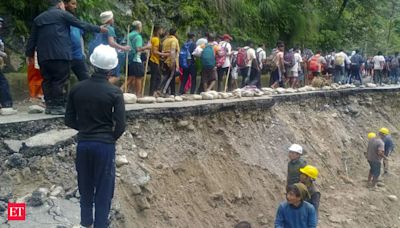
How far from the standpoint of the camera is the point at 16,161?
6219 mm

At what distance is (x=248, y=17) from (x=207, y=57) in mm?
8417

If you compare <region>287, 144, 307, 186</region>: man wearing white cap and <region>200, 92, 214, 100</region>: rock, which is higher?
<region>200, 92, 214, 100</region>: rock

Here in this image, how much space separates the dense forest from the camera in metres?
11.2

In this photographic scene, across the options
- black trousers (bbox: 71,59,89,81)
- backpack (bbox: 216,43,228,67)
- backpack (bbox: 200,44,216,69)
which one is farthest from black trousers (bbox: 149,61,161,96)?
black trousers (bbox: 71,59,89,81)

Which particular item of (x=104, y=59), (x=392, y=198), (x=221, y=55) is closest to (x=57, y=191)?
(x=104, y=59)

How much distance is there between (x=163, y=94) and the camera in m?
11.1

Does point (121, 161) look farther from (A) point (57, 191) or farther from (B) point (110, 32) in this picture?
(B) point (110, 32)

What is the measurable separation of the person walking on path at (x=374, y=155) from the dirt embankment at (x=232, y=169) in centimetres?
34

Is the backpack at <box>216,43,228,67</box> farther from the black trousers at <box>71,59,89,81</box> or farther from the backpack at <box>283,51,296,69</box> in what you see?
the black trousers at <box>71,59,89,81</box>

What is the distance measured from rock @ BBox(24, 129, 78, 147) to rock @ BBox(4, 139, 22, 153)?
93 millimetres

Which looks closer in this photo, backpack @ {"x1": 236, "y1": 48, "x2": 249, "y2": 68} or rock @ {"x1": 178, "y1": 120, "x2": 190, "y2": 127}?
rock @ {"x1": 178, "y1": 120, "x2": 190, "y2": 127}

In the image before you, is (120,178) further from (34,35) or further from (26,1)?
(26,1)

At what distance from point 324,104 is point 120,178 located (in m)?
10.0

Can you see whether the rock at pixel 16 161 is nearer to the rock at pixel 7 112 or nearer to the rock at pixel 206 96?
the rock at pixel 7 112
